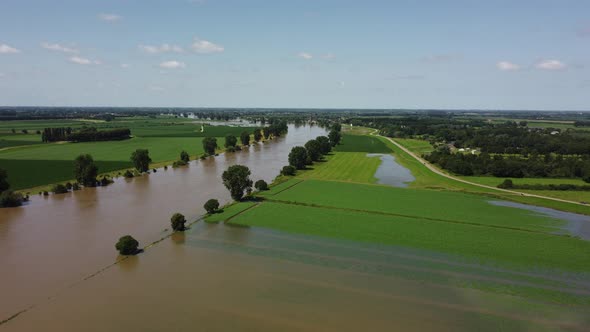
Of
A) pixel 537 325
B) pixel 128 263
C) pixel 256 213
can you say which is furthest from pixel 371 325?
pixel 256 213

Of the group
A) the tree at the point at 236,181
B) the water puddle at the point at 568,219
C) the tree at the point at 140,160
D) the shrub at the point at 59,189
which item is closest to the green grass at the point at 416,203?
the water puddle at the point at 568,219

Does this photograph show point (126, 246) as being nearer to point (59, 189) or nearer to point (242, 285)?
point (242, 285)

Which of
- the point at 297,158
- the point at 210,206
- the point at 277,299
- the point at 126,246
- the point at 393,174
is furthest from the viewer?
the point at 297,158

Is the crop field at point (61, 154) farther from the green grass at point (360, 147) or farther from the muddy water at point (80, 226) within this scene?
the green grass at point (360, 147)

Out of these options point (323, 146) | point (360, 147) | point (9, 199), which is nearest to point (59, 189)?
point (9, 199)

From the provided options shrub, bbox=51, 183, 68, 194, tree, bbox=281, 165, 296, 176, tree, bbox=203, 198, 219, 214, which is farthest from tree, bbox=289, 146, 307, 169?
shrub, bbox=51, 183, 68, 194

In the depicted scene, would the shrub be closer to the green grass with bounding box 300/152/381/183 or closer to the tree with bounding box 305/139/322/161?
the green grass with bounding box 300/152/381/183
